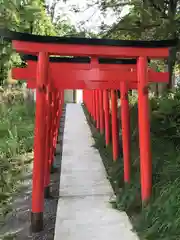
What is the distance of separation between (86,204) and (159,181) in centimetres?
100

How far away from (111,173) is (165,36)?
4.28 m

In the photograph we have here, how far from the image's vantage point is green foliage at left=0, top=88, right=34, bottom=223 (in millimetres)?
5518

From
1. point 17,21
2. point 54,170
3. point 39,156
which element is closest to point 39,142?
point 39,156

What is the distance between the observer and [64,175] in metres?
6.34

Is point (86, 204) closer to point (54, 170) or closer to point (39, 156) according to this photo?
point (39, 156)

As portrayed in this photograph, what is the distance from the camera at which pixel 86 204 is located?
16.0ft

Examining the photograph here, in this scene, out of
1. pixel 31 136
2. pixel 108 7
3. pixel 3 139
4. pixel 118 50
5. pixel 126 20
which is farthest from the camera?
pixel 108 7

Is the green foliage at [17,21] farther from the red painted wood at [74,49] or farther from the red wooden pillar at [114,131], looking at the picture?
the red painted wood at [74,49]

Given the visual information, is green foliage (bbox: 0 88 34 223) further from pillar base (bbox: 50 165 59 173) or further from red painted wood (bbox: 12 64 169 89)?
red painted wood (bbox: 12 64 169 89)

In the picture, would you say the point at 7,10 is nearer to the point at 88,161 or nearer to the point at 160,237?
the point at 88,161

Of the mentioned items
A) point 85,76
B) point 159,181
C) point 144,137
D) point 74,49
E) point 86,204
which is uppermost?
point 74,49

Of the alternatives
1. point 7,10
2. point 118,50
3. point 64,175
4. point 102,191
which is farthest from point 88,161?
point 7,10

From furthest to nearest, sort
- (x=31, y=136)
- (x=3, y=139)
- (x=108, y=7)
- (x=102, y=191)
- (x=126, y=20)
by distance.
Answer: (x=108, y=7)
(x=126, y=20)
(x=31, y=136)
(x=3, y=139)
(x=102, y=191)

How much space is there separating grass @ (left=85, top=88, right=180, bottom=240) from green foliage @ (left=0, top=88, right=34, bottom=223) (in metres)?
1.52
